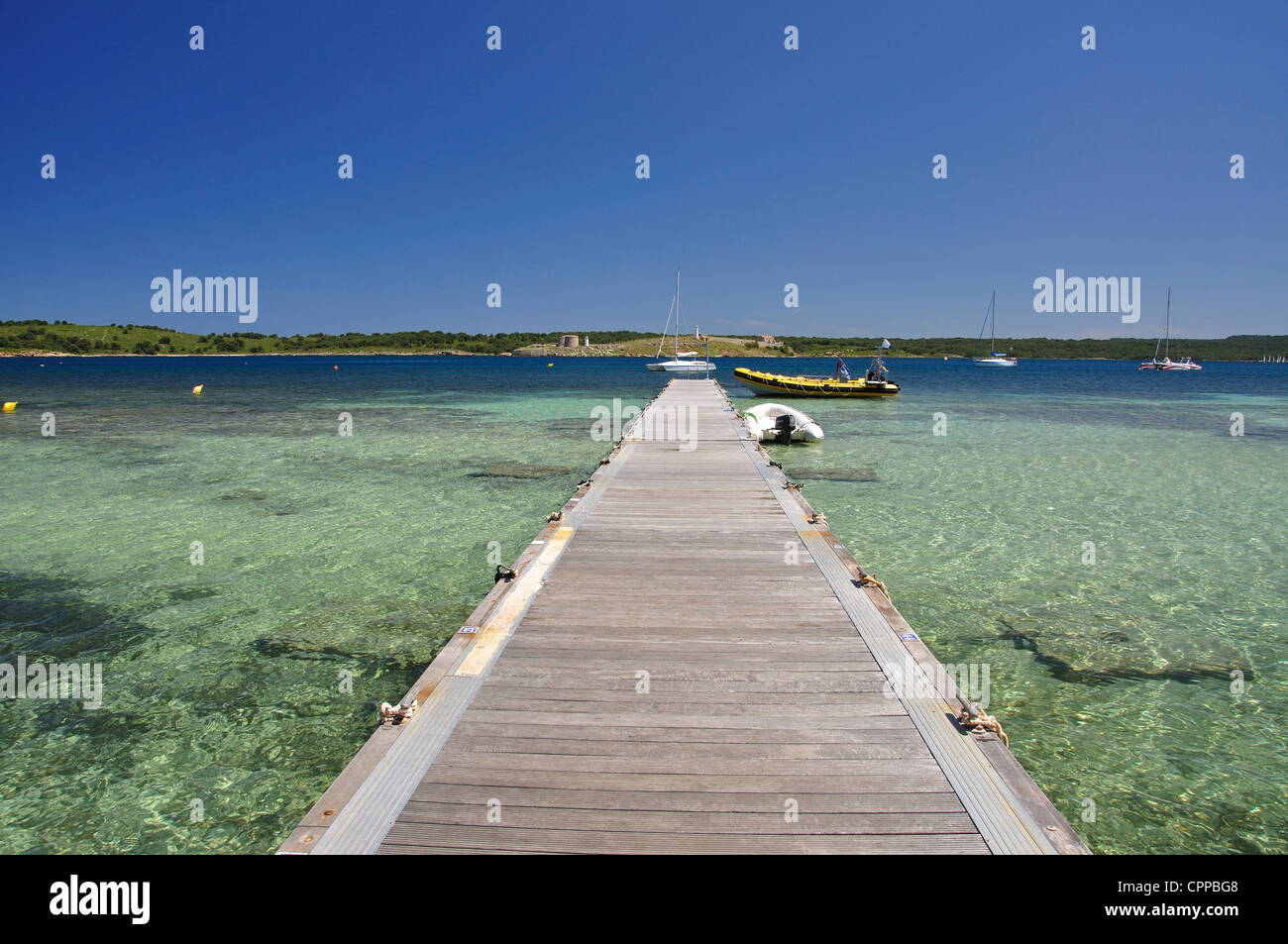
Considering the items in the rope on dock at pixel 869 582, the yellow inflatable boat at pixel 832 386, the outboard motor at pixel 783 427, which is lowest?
the rope on dock at pixel 869 582

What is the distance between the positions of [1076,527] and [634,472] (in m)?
8.15

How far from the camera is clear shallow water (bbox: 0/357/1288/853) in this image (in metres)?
4.70

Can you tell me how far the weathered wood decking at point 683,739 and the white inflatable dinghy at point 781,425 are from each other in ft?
50.2

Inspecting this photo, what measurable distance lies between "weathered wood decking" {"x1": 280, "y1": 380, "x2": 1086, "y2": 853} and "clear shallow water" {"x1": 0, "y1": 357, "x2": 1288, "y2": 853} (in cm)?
156

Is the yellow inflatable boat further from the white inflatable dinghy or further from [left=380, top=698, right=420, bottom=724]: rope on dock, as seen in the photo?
[left=380, top=698, right=420, bottom=724]: rope on dock

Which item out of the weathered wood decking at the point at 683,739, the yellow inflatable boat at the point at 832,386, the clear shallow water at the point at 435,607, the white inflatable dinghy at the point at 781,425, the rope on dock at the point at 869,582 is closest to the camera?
the weathered wood decking at the point at 683,739

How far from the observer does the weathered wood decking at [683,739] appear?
3033 mm

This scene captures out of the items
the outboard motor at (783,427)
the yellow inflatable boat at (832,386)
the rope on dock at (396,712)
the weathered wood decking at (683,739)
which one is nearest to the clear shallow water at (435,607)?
the outboard motor at (783,427)

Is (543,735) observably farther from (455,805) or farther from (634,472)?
(634,472)

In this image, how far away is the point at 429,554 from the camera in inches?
397

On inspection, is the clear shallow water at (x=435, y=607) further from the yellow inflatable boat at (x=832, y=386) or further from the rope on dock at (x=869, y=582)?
the yellow inflatable boat at (x=832, y=386)

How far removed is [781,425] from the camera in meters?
21.7

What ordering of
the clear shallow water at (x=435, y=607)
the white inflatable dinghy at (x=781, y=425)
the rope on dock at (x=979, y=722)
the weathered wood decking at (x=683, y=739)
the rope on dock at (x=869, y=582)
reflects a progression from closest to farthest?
the weathered wood decking at (x=683, y=739), the rope on dock at (x=979, y=722), the clear shallow water at (x=435, y=607), the rope on dock at (x=869, y=582), the white inflatable dinghy at (x=781, y=425)

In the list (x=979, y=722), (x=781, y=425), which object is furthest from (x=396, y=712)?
(x=781, y=425)
